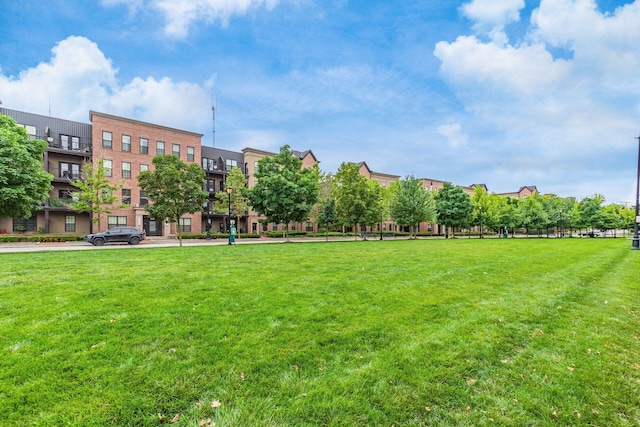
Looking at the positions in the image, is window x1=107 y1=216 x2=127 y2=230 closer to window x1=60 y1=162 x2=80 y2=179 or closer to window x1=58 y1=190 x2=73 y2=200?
window x1=58 y1=190 x2=73 y2=200

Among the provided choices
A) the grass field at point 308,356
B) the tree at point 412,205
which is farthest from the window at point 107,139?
the tree at point 412,205

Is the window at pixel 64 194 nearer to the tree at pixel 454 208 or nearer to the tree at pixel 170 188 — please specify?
the tree at pixel 170 188

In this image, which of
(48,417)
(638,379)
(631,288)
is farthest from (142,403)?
(631,288)

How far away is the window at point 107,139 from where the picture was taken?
1359 inches

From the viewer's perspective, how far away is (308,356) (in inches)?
154

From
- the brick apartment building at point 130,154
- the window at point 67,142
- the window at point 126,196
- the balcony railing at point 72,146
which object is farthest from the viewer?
the window at point 126,196

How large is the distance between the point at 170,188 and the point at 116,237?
7.63m

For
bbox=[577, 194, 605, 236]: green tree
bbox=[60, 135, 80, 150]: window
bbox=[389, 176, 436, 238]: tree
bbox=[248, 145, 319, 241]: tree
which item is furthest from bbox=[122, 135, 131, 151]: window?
bbox=[577, 194, 605, 236]: green tree

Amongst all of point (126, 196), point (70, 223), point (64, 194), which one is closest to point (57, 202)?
point (64, 194)

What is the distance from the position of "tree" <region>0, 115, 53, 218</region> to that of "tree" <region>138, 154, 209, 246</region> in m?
6.10

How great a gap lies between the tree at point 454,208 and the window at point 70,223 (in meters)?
46.5

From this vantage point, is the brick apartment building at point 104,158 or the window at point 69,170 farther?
the window at point 69,170

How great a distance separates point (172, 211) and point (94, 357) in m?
21.2

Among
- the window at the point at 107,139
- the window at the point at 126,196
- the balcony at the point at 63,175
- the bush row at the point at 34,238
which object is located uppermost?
the window at the point at 107,139
